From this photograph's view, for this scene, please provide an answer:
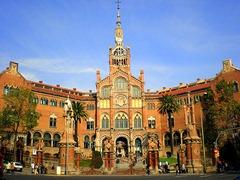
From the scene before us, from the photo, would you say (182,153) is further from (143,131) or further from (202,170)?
(143,131)

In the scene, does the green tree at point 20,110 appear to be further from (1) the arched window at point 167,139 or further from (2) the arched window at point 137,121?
(1) the arched window at point 167,139

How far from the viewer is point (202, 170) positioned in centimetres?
4519

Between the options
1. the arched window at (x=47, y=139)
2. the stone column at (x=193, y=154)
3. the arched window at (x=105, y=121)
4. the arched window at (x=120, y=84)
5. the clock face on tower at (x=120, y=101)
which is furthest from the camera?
the arched window at (x=120, y=84)

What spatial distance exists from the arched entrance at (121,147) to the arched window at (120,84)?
43.5 ft

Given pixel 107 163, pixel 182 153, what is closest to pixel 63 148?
pixel 107 163

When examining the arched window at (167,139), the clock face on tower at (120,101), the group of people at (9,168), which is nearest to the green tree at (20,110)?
the group of people at (9,168)

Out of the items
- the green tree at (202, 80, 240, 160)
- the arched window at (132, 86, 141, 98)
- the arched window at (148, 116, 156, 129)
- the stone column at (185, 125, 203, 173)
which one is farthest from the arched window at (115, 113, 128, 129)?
the stone column at (185, 125, 203, 173)

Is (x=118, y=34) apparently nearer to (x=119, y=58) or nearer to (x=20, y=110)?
(x=119, y=58)

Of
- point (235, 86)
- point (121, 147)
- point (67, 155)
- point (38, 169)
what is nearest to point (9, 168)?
point (38, 169)

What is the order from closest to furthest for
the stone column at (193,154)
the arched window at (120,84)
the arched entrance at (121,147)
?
the stone column at (193,154), the arched entrance at (121,147), the arched window at (120,84)

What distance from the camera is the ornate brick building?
8138 centimetres

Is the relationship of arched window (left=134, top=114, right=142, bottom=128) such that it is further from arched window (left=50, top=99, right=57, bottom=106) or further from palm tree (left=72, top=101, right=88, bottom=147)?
arched window (left=50, top=99, right=57, bottom=106)

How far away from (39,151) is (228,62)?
159 ft

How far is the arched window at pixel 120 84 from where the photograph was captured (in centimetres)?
8800
